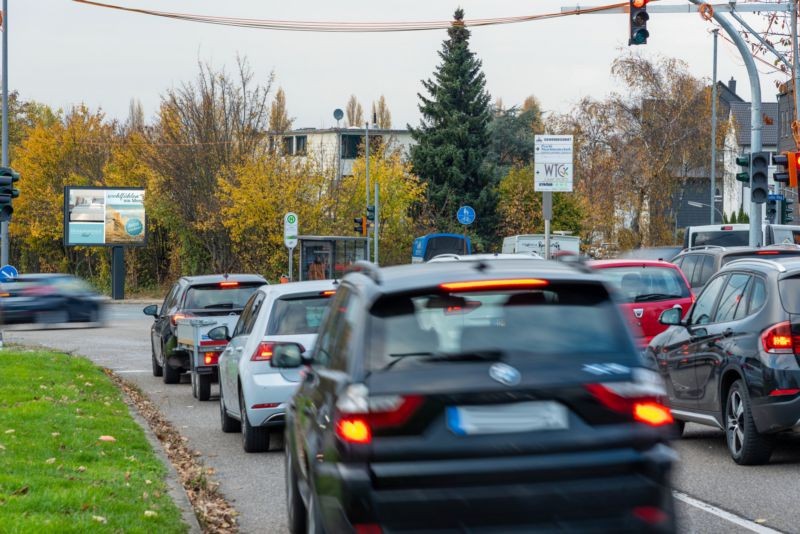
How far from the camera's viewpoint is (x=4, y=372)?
716 inches

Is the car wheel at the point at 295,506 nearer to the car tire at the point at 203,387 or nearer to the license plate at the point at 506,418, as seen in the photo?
the license plate at the point at 506,418

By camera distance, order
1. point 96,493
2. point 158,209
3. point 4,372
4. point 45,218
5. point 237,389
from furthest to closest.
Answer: point 45,218, point 158,209, point 4,372, point 237,389, point 96,493

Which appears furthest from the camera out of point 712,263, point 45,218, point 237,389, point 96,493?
point 45,218

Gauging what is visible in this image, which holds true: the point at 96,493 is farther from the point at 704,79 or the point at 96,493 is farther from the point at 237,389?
the point at 704,79

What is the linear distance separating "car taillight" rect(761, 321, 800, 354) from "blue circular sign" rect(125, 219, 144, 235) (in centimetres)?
5303

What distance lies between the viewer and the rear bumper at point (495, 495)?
5215 mm

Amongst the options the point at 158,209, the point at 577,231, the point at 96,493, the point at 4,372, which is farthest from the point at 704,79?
the point at 96,493

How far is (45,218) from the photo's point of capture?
237 ft

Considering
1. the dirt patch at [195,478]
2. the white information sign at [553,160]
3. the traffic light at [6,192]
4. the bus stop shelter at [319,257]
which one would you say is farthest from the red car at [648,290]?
the bus stop shelter at [319,257]

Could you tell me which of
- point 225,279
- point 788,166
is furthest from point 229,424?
point 788,166

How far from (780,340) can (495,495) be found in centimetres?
596

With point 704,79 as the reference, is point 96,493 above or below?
below

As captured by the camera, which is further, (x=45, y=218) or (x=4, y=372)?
(x=45, y=218)

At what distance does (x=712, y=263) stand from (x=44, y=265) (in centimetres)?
6077
